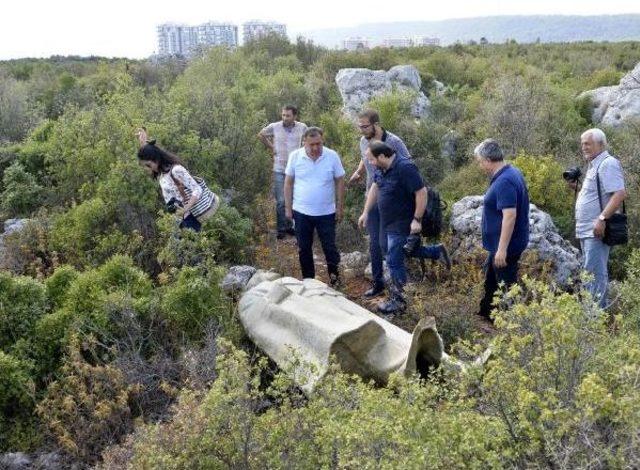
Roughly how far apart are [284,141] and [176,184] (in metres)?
2.53

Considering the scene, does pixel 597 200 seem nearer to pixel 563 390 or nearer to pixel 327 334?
pixel 327 334

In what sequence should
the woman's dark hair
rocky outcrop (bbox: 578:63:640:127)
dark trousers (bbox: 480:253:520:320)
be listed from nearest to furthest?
1. dark trousers (bbox: 480:253:520:320)
2. the woman's dark hair
3. rocky outcrop (bbox: 578:63:640:127)

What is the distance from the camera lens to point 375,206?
19.9 feet

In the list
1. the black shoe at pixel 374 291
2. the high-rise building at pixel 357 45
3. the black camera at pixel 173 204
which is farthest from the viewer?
the high-rise building at pixel 357 45

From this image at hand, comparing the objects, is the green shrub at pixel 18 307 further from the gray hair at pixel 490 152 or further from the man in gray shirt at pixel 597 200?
the man in gray shirt at pixel 597 200

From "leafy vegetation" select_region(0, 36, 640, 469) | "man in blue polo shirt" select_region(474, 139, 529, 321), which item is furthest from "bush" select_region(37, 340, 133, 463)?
"man in blue polo shirt" select_region(474, 139, 529, 321)

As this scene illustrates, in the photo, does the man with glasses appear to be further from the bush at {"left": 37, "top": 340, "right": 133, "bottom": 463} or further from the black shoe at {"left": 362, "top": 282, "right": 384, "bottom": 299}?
the bush at {"left": 37, "top": 340, "right": 133, "bottom": 463}

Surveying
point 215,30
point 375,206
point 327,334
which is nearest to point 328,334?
point 327,334

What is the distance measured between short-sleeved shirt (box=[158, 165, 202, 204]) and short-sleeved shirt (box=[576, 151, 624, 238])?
10.5 feet

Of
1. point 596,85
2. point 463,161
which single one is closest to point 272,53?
point 596,85

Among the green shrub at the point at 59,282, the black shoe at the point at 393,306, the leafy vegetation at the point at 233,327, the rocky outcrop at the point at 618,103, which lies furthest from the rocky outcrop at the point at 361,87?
the green shrub at the point at 59,282

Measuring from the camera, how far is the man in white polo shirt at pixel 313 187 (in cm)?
617

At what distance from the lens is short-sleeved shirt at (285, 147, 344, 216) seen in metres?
6.17

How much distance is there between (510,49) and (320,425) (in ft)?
125
